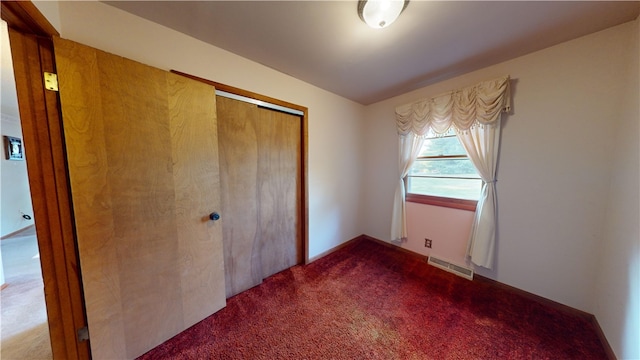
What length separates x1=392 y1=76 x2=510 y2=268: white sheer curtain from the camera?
5.96ft

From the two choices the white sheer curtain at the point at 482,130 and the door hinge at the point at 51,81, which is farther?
the white sheer curtain at the point at 482,130

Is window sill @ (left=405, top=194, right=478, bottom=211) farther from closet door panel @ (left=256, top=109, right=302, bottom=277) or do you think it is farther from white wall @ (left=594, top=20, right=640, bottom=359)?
closet door panel @ (left=256, top=109, right=302, bottom=277)

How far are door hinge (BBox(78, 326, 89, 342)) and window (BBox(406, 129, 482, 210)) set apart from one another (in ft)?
10.3

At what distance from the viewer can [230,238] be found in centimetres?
179

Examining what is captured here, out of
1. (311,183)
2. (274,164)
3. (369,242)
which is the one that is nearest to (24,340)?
(274,164)

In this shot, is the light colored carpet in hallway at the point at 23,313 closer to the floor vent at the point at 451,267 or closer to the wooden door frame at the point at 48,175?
the wooden door frame at the point at 48,175

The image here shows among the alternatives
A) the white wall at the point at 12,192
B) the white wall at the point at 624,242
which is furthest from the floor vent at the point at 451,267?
the white wall at the point at 12,192

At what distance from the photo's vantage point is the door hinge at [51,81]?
3.16 ft

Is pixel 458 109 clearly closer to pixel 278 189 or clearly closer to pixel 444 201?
pixel 444 201

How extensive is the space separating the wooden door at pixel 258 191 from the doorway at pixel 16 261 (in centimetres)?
124

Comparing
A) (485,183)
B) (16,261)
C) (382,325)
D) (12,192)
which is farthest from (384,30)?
(12,192)

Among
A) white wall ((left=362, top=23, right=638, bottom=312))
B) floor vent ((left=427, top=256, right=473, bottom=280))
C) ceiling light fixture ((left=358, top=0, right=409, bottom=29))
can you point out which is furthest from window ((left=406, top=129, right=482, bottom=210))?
ceiling light fixture ((left=358, top=0, right=409, bottom=29))

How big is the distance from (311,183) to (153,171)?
1539mm

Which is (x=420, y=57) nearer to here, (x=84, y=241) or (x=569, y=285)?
(x=569, y=285)
